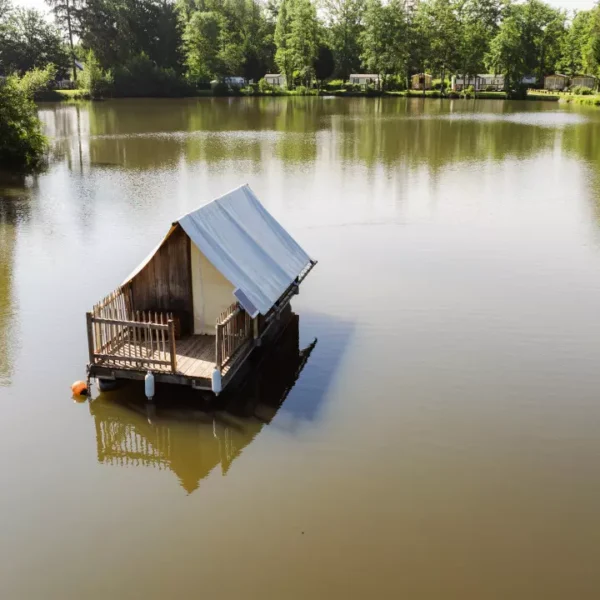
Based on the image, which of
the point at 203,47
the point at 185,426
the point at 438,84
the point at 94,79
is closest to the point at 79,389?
the point at 185,426

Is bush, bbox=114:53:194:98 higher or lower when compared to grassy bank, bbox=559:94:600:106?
higher

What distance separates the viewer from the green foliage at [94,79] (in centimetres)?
10438

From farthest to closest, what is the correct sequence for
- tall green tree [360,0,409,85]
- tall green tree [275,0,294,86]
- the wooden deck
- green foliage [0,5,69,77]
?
tall green tree [275,0,294,86] → tall green tree [360,0,409,85] → green foliage [0,5,69,77] → the wooden deck

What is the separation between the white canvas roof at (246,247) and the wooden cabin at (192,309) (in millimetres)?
39

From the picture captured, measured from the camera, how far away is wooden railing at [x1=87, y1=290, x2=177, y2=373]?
56.2ft

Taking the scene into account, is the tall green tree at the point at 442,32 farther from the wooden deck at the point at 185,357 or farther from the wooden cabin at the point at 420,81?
the wooden deck at the point at 185,357

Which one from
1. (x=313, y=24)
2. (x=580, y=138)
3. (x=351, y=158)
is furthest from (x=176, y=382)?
(x=313, y=24)

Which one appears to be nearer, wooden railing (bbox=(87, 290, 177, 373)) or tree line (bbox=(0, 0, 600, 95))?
wooden railing (bbox=(87, 290, 177, 373))

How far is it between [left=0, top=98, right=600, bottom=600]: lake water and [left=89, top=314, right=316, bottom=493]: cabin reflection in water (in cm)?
6

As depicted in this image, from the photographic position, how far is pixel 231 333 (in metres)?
18.1

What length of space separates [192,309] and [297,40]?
111 metres

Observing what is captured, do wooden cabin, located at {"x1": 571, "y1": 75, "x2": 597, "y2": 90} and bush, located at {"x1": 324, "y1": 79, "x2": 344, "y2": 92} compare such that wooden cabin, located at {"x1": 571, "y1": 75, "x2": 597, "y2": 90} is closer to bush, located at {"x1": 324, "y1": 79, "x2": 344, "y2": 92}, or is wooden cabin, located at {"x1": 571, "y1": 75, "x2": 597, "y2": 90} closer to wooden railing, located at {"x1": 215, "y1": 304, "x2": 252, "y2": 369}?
bush, located at {"x1": 324, "y1": 79, "x2": 344, "y2": 92}

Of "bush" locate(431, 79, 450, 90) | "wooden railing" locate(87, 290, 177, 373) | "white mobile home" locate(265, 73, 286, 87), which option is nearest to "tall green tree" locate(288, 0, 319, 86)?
"white mobile home" locate(265, 73, 286, 87)

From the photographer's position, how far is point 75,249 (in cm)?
3028
